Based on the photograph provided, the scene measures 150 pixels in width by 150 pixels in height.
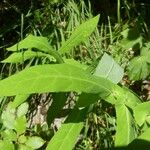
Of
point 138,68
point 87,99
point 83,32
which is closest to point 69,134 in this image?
point 87,99

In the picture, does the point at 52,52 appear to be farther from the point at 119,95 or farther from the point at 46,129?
the point at 46,129

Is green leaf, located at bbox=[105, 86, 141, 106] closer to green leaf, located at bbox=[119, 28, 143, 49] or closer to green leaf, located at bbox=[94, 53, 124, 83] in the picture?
green leaf, located at bbox=[94, 53, 124, 83]

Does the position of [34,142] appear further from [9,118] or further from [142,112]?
[142,112]

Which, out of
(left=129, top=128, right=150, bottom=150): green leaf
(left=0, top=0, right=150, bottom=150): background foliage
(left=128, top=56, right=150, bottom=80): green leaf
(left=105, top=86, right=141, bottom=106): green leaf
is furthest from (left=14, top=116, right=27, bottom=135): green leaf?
(left=129, top=128, right=150, bottom=150): green leaf

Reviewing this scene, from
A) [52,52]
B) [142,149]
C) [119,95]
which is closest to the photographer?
[142,149]

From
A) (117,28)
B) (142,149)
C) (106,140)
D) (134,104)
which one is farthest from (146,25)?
(142,149)

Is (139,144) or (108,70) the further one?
(108,70)
